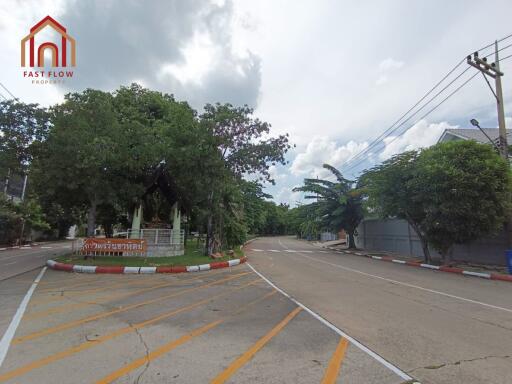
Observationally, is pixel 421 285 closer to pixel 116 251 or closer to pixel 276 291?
pixel 276 291

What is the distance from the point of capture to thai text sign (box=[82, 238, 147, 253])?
54.4 feet

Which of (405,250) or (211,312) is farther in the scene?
(405,250)

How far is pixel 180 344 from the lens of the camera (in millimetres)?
5172

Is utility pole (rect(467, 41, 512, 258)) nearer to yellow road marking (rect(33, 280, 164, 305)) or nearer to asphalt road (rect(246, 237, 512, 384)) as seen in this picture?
asphalt road (rect(246, 237, 512, 384))

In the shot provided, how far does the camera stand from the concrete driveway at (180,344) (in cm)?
408

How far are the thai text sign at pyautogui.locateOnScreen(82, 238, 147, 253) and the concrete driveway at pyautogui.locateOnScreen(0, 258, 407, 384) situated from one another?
25.3 ft

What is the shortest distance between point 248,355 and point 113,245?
13.8 metres

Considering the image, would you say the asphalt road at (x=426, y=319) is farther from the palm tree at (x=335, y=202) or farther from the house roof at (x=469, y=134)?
the house roof at (x=469, y=134)

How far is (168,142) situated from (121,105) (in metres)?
6.12

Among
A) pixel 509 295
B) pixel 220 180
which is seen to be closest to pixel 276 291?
pixel 509 295

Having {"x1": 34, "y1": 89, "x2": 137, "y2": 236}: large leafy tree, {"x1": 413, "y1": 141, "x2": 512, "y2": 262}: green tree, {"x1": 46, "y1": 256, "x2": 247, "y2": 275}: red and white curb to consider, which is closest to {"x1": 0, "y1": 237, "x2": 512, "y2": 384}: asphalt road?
{"x1": 46, "y1": 256, "x2": 247, "y2": 275}: red and white curb

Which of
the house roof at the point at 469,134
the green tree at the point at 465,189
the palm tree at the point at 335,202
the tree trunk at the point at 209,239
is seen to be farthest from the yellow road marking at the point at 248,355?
the house roof at the point at 469,134

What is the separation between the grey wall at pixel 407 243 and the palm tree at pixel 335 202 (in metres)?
1.97

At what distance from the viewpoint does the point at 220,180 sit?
18.1 metres
